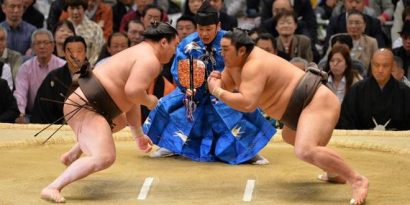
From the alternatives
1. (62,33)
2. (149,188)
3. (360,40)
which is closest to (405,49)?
(360,40)

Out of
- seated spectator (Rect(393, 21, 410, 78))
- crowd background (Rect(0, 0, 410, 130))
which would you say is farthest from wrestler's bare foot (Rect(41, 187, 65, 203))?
seated spectator (Rect(393, 21, 410, 78))

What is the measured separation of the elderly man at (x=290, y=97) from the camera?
4477mm

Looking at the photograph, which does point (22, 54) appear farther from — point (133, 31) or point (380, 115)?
point (380, 115)

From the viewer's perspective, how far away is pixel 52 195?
4.41 meters

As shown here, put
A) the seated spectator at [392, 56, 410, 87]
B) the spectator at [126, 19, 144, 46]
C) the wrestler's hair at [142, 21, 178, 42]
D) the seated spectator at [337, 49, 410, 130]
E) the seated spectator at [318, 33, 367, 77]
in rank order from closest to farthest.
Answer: the wrestler's hair at [142, 21, 178, 42]
the seated spectator at [337, 49, 410, 130]
the seated spectator at [392, 56, 410, 87]
the seated spectator at [318, 33, 367, 77]
the spectator at [126, 19, 144, 46]

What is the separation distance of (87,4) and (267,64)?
10.5 feet

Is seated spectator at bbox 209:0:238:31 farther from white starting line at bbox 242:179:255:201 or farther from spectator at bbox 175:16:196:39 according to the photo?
white starting line at bbox 242:179:255:201

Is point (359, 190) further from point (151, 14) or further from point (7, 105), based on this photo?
point (151, 14)

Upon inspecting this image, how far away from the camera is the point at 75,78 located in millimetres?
4754

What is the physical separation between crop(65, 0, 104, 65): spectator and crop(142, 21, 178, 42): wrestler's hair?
8.46 ft

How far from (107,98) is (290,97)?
2.51 ft

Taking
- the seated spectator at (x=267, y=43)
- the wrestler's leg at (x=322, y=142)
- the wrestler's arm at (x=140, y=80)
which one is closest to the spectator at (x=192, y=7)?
the seated spectator at (x=267, y=43)

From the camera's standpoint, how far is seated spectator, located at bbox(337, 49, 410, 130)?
6215 mm

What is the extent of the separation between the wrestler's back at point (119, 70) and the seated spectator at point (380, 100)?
6.40 ft
